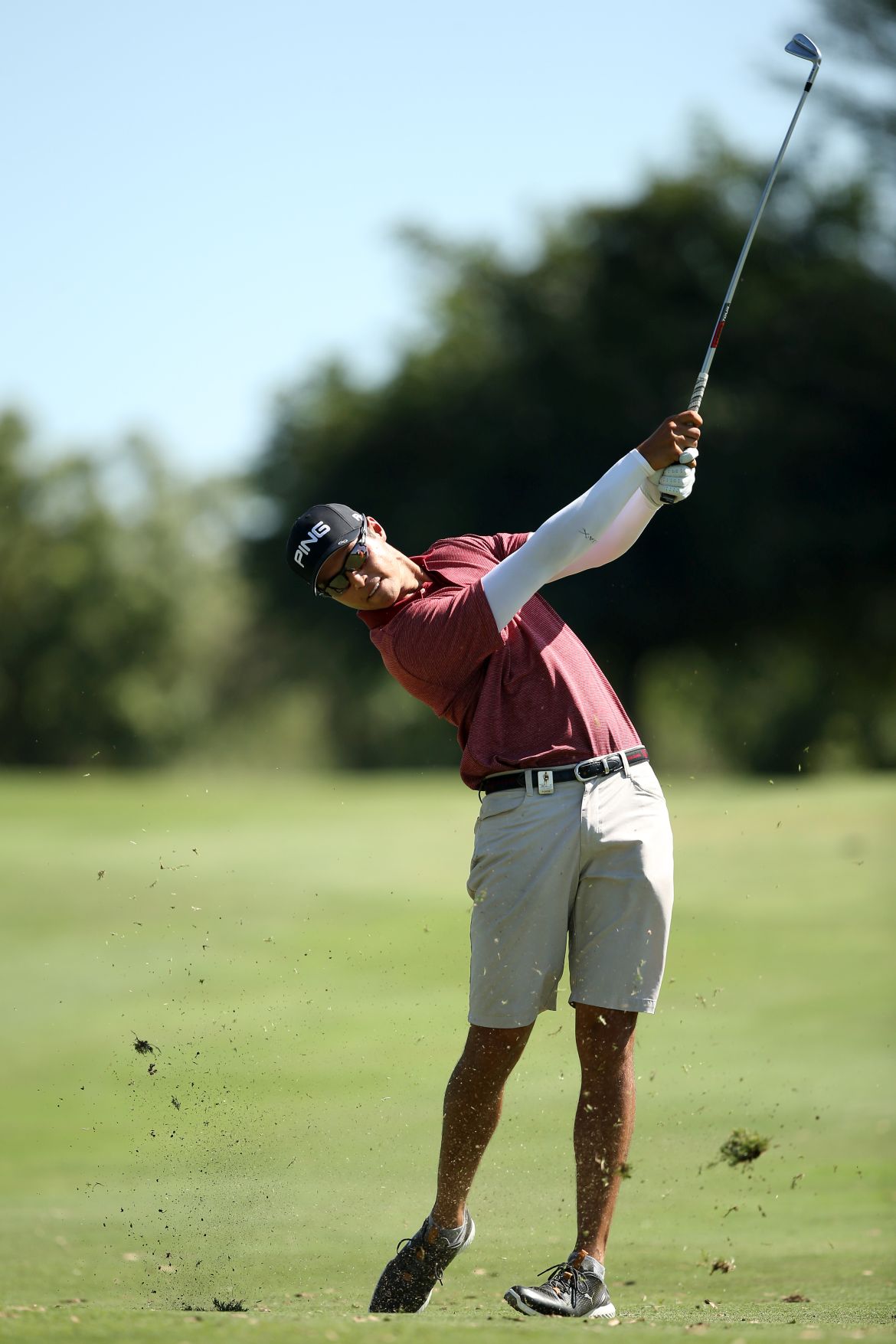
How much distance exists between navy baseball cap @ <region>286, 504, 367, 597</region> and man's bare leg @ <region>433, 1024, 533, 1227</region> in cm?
129

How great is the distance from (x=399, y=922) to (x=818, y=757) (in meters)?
35.3

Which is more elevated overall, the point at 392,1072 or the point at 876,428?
the point at 876,428

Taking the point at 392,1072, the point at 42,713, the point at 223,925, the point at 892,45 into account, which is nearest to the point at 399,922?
the point at 223,925

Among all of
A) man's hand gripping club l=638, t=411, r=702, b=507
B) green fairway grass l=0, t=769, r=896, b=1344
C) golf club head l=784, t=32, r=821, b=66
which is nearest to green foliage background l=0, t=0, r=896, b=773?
green fairway grass l=0, t=769, r=896, b=1344

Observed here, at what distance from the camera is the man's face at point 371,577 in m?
4.18

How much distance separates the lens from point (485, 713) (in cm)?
414

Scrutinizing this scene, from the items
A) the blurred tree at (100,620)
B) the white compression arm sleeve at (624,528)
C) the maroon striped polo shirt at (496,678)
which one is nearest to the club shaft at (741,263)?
the white compression arm sleeve at (624,528)

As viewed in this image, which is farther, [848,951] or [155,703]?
[155,703]

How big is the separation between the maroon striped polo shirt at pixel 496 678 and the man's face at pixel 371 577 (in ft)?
0.18

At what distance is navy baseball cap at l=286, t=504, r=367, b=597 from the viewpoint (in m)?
4.20

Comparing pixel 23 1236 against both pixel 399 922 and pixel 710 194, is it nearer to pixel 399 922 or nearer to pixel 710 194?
pixel 399 922

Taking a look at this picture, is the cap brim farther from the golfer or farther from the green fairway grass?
the green fairway grass

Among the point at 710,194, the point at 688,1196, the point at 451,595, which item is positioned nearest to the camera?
the point at 451,595

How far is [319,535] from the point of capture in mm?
4211
